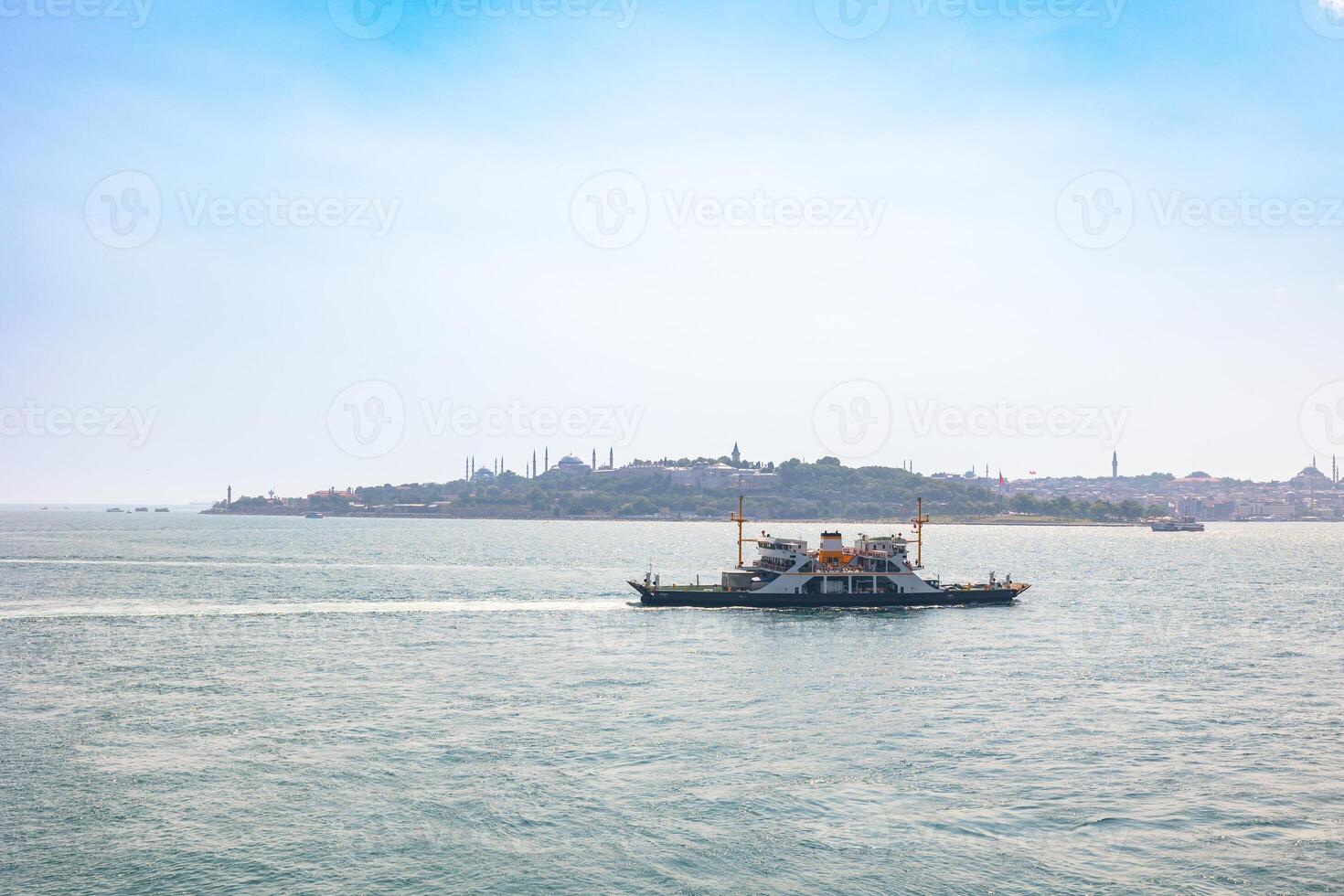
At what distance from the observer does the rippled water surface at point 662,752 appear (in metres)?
28.3

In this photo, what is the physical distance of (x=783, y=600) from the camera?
86688mm

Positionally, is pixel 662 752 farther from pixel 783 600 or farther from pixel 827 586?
pixel 827 586

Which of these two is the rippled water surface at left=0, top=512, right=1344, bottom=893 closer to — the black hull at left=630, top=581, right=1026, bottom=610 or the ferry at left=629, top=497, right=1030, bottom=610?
the black hull at left=630, top=581, right=1026, bottom=610

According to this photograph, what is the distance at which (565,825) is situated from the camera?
102 feet

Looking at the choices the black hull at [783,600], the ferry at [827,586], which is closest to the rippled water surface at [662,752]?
the black hull at [783,600]

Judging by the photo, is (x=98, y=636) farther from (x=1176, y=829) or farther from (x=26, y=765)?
(x=1176, y=829)

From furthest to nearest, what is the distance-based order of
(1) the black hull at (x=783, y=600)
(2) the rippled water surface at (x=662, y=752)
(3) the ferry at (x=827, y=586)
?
(3) the ferry at (x=827, y=586) < (1) the black hull at (x=783, y=600) < (2) the rippled water surface at (x=662, y=752)

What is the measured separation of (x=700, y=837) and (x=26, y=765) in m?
24.8

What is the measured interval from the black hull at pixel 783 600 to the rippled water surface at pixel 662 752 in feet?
20.0

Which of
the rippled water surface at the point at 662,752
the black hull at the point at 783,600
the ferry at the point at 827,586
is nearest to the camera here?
the rippled water surface at the point at 662,752

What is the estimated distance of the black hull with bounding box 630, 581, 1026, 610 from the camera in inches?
3403

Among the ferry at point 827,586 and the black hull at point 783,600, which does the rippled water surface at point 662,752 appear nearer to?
the black hull at point 783,600

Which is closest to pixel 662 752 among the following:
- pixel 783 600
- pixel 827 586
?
pixel 783 600

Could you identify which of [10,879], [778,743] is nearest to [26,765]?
[10,879]
